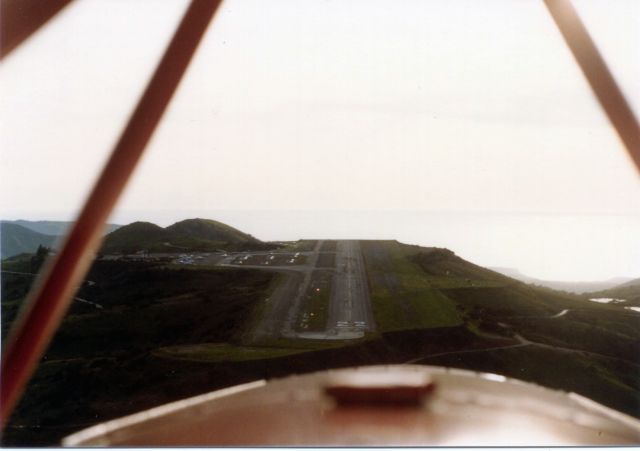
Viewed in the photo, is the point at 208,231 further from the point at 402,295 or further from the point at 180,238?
the point at 402,295

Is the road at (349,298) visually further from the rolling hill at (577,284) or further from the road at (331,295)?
the rolling hill at (577,284)

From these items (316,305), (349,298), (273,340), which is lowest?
(273,340)

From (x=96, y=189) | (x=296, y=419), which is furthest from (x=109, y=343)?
(x=96, y=189)

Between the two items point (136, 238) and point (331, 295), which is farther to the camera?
point (136, 238)

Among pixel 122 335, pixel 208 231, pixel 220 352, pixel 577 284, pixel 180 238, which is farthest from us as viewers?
pixel 122 335

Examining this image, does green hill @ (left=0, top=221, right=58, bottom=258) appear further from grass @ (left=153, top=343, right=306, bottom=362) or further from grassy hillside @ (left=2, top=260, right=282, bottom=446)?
grass @ (left=153, top=343, right=306, bottom=362)

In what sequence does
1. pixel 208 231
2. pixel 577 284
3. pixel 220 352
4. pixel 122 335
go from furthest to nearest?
pixel 122 335 < pixel 208 231 < pixel 220 352 < pixel 577 284

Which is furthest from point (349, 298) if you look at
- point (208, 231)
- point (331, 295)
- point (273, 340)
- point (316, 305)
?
point (208, 231)
